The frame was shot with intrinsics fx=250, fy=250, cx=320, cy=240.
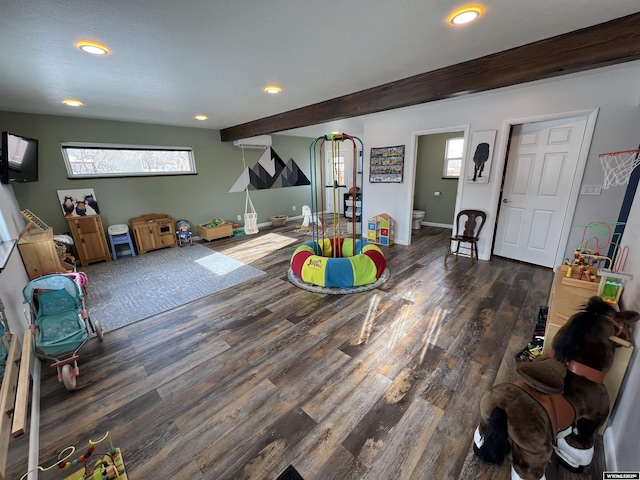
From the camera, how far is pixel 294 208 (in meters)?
7.34

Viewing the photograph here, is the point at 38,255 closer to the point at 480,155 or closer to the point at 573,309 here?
the point at 573,309

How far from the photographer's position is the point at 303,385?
179cm

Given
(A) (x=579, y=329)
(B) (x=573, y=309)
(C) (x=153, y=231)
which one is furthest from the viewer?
(C) (x=153, y=231)

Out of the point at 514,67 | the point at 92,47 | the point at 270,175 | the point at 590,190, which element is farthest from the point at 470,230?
the point at 270,175

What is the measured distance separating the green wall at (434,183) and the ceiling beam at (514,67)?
3468mm

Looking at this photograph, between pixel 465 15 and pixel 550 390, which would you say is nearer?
pixel 550 390

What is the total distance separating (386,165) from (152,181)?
14.8 ft

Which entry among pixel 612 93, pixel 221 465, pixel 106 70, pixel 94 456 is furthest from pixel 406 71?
pixel 94 456

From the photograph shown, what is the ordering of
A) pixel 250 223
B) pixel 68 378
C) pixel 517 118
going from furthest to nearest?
1. pixel 250 223
2. pixel 517 118
3. pixel 68 378

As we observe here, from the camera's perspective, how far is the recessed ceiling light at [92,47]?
1706mm

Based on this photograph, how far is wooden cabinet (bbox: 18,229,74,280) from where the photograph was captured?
103 inches

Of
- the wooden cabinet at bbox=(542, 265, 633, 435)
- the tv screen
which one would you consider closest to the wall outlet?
the wooden cabinet at bbox=(542, 265, 633, 435)

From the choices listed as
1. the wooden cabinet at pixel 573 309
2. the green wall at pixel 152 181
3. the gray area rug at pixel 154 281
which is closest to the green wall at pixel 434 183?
the green wall at pixel 152 181

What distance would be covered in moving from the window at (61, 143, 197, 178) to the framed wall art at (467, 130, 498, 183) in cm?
525
